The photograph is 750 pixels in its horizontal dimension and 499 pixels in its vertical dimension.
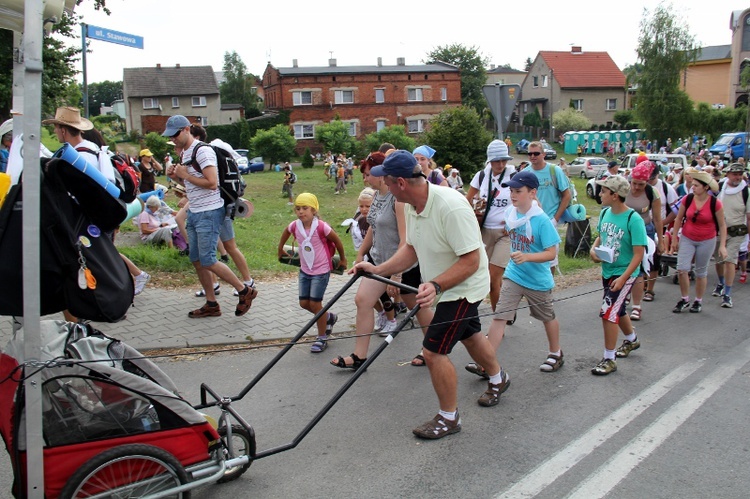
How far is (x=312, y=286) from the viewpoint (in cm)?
650

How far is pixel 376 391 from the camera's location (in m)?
5.48

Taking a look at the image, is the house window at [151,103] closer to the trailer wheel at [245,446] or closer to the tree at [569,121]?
the tree at [569,121]

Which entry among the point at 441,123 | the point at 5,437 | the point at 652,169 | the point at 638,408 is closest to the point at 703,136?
the point at 441,123

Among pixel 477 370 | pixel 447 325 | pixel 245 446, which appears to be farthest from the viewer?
pixel 477 370

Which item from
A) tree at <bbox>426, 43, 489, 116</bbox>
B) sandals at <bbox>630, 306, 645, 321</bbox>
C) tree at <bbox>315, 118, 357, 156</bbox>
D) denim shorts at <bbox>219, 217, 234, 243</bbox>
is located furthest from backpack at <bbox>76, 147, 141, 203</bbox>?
tree at <bbox>426, 43, 489, 116</bbox>

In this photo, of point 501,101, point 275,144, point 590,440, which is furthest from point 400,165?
point 275,144

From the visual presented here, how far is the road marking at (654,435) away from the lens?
3902 millimetres

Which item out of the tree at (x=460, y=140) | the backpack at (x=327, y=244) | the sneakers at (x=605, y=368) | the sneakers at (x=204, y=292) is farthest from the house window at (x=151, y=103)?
the sneakers at (x=605, y=368)

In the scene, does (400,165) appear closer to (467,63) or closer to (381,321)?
(381,321)

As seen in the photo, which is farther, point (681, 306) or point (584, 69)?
point (584, 69)

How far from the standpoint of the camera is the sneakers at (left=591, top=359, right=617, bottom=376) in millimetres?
5812

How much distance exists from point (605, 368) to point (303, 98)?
57973 millimetres

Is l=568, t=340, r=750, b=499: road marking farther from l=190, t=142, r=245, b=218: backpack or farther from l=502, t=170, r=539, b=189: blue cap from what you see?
l=190, t=142, r=245, b=218: backpack

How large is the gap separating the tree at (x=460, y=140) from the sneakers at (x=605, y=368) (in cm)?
2554
